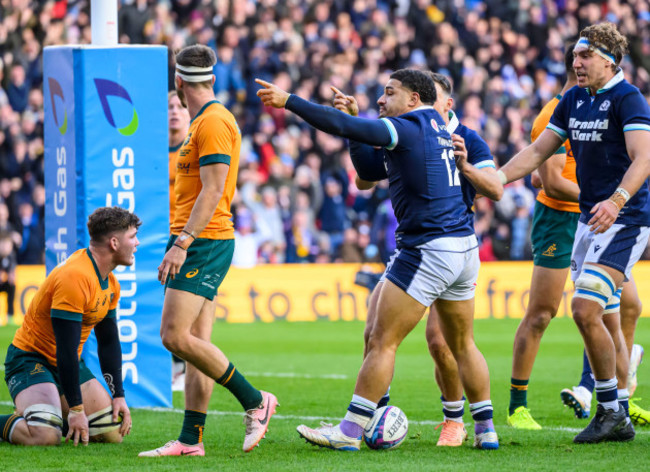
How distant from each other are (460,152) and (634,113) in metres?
1.20

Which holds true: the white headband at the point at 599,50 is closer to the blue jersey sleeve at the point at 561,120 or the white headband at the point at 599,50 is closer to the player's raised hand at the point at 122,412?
the blue jersey sleeve at the point at 561,120

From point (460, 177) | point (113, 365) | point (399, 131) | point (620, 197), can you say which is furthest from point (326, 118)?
point (113, 365)

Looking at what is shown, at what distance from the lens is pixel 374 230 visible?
18672 millimetres

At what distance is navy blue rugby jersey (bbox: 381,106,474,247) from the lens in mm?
6066

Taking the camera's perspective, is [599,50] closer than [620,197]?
No

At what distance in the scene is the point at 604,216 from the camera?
241 inches

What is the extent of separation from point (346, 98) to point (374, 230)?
12.3 m

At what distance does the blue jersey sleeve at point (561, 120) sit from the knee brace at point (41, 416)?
3700 mm

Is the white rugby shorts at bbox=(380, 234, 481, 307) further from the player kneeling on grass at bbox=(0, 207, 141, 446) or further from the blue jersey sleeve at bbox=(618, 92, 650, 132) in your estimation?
the player kneeling on grass at bbox=(0, 207, 141, 446)

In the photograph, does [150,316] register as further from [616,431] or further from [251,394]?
[616,431]

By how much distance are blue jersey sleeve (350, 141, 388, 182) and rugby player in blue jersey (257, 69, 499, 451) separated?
42 cm

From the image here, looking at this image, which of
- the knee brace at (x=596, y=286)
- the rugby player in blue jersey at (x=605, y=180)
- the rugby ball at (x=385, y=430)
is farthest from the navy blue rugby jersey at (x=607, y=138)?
the rugby ball at (x=385, y=430)

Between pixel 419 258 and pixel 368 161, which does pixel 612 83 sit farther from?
pixel 419 258

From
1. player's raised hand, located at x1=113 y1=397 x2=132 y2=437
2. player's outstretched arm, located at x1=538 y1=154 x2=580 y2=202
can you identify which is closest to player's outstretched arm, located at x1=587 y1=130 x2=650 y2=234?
player's outstretched arm, located at x1=538 y1=154 x2=580 y2=202
